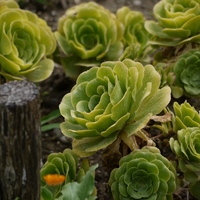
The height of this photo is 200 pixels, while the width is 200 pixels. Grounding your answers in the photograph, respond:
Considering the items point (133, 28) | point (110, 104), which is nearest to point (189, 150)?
point (110, 104)

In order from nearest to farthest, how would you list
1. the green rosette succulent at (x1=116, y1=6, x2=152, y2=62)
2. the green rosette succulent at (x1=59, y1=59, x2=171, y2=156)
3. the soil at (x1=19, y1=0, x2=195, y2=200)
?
the green rosette succulent at (x1=59, y1=59, x2=171, y2=156) → the soil at (x1=19, y1=0, x2=195, y2=200) → the green rosette succulent at (x1=116, y1=6, x2=152, y2=62)

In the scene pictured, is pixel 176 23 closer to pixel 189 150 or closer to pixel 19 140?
pixel 189 150

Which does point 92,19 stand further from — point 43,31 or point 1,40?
point 1,40

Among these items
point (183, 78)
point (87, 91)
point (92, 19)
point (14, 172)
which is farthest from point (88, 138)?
point (92, 19)

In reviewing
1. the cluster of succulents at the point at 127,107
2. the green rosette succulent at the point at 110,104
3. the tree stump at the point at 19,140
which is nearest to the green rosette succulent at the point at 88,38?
the cluster of succulents at the point at 127,107

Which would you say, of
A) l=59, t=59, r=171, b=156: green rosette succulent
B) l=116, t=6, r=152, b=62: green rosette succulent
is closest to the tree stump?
l=59, t=59, r=171, b=156: green rosette succulent

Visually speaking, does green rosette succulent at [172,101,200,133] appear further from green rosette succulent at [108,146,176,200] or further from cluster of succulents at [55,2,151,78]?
cluster of succulents at [55,2,151,78]
